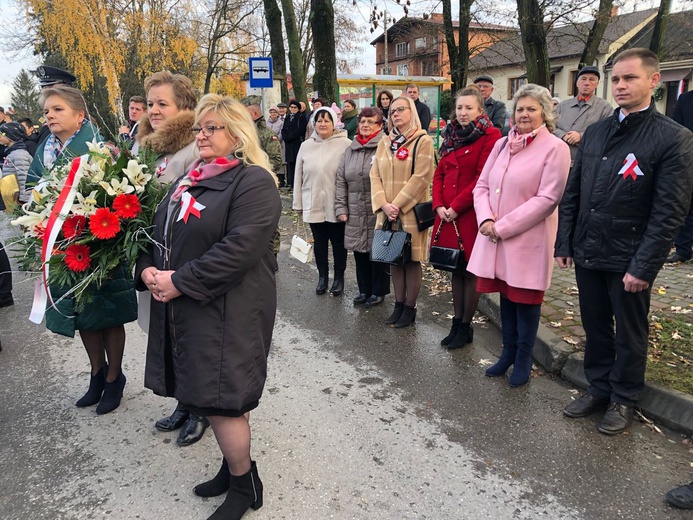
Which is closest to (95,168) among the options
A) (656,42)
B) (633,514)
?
(633,514)

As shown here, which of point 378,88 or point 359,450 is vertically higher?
point 378,88

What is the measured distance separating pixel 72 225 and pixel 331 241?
3693 mm

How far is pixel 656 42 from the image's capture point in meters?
15.7

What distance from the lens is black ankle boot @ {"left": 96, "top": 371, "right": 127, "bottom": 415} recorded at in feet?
12.1

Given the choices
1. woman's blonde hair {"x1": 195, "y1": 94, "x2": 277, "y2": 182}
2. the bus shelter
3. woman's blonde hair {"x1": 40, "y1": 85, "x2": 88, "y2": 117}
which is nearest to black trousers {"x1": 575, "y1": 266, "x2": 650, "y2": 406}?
woman's blonde hair {"x1": 195, "y1": 94, "x2": 277, "y2": 182}

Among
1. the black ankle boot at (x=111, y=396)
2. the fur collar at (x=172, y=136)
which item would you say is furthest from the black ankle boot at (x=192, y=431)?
the fur collar at (x=172, y=136)

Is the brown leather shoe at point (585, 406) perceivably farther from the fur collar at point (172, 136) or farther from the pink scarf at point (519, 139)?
the fur collar at point (172, 136)

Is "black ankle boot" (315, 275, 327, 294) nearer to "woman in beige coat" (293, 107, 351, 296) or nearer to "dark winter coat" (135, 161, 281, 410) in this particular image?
"woman in beige coat" (293, 107, 351, 296)

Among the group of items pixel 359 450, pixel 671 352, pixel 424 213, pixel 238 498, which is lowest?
pixel 359 450

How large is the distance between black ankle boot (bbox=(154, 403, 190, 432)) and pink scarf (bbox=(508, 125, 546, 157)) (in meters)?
2.91

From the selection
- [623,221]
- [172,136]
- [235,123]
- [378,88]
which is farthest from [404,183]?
[378,88]

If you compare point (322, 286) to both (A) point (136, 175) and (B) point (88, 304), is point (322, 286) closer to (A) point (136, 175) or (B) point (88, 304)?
(B) point (88, 304)

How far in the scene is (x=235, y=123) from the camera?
2471 mm

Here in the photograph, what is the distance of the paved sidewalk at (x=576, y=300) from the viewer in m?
4.54
